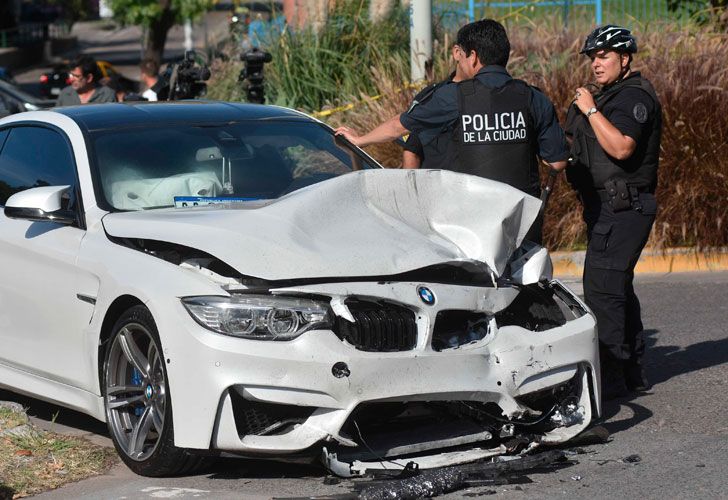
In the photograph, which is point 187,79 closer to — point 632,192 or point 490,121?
point 490,121

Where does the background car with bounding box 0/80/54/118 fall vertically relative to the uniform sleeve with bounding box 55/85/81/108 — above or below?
below

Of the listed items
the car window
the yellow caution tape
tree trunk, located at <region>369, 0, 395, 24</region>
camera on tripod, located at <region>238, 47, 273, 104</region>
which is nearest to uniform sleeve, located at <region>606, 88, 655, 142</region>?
the car window

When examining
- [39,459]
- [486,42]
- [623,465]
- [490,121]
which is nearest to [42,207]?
[39,459]

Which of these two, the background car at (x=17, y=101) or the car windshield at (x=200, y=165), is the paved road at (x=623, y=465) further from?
the background car at (x=17, y=101)

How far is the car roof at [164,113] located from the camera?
6891 millimetres

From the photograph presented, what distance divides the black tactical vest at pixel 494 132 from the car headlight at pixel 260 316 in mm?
1896

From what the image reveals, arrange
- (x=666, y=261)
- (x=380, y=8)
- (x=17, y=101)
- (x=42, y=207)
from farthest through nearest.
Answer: (x=17, y=101)
(x=380, y=8)
(x=666, y=261)
(x=42, y=207)

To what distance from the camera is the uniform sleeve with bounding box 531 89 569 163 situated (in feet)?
23.1

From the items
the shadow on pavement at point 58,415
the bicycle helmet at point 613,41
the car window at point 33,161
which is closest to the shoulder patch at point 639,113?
the bicycle helmet at point 613,41

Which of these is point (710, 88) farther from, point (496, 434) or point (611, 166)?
point (496, 434)

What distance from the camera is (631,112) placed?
7.11 metres

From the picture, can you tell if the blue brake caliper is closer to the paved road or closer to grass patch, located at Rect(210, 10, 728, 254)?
the paved road

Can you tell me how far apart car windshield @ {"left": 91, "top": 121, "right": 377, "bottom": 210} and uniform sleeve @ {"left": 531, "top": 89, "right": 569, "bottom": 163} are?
99 cm

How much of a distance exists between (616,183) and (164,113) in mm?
2382
